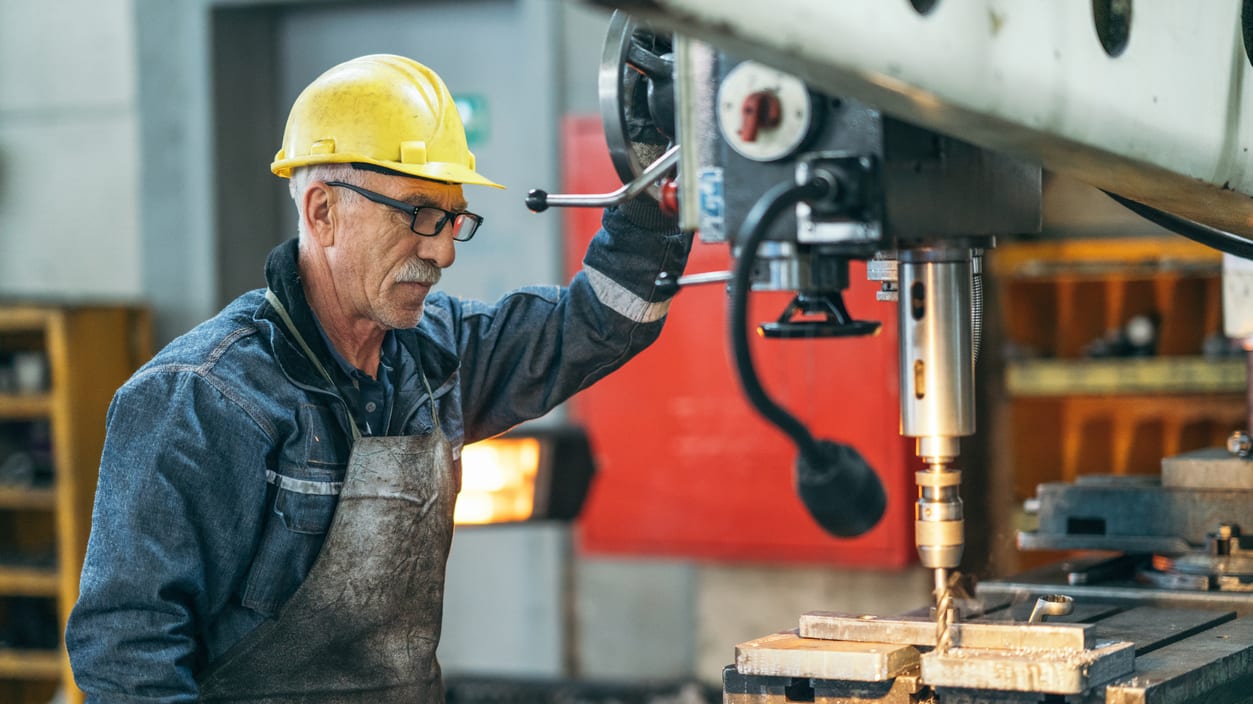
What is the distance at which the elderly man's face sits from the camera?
1.86m

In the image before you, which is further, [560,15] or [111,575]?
[560,15]

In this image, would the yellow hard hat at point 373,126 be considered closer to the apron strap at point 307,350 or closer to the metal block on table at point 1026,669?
the apron strap at point 307,350

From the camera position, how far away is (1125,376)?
3881 millimetres

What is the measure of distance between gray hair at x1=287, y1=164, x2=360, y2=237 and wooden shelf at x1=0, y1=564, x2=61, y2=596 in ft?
8.65

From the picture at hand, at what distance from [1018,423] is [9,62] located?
3.31 meters

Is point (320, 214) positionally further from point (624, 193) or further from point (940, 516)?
point (940, 516)

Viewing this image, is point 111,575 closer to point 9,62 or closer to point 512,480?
point 512,480

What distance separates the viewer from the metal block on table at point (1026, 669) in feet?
4.11

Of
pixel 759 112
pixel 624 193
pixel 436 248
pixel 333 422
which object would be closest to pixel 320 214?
pixel 436 248

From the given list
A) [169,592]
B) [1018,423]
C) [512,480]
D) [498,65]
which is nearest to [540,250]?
[498,65]

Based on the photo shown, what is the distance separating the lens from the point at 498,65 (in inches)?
173

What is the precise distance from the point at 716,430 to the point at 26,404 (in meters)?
1.91

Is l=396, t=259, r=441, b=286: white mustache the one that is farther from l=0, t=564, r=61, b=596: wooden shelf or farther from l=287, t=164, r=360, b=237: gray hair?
l=0, t=564, r=61, b=596: wooden shelf

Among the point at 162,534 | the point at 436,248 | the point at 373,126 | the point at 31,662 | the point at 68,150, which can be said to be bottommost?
the point at 31,662
